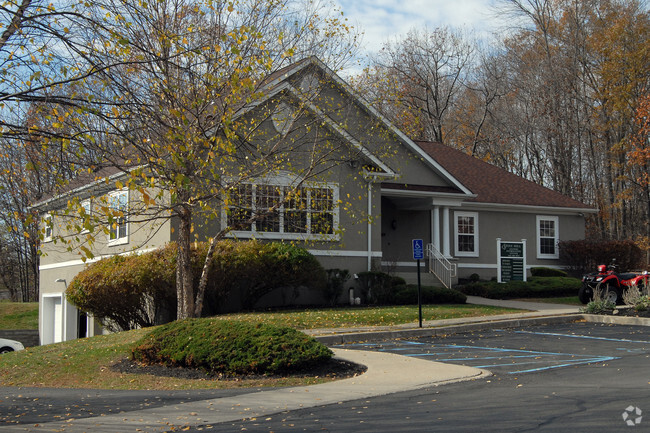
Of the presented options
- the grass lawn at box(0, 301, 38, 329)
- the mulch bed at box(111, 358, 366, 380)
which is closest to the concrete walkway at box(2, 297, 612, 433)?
the mulch bed at box(111, 358, 366, 380)

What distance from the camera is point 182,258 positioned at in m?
17.0

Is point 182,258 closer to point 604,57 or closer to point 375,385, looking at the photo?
point 375,385

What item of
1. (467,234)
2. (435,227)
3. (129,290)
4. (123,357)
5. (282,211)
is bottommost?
(123,357)

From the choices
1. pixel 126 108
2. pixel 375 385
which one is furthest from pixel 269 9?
pixel 375 385

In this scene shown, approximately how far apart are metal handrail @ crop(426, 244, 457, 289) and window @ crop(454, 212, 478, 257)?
2.10m

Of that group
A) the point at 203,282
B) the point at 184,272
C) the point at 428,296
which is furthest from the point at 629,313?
the point at 184,272

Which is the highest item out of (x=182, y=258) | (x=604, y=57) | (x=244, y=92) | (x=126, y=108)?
(x=604, y=57)

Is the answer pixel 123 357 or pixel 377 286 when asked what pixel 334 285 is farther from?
pixel 123 357

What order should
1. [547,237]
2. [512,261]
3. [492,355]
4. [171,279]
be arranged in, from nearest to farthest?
1. [492,355]
2. [171,279]
3. [512,261]
4. [547,237]

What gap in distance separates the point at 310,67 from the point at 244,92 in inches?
111

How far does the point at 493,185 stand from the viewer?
99.3 ft

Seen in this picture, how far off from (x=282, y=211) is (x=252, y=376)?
374 inches

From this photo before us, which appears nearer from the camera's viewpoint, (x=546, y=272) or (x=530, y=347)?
(x=530, y=347)

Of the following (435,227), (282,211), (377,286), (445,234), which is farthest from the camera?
(445,234)
